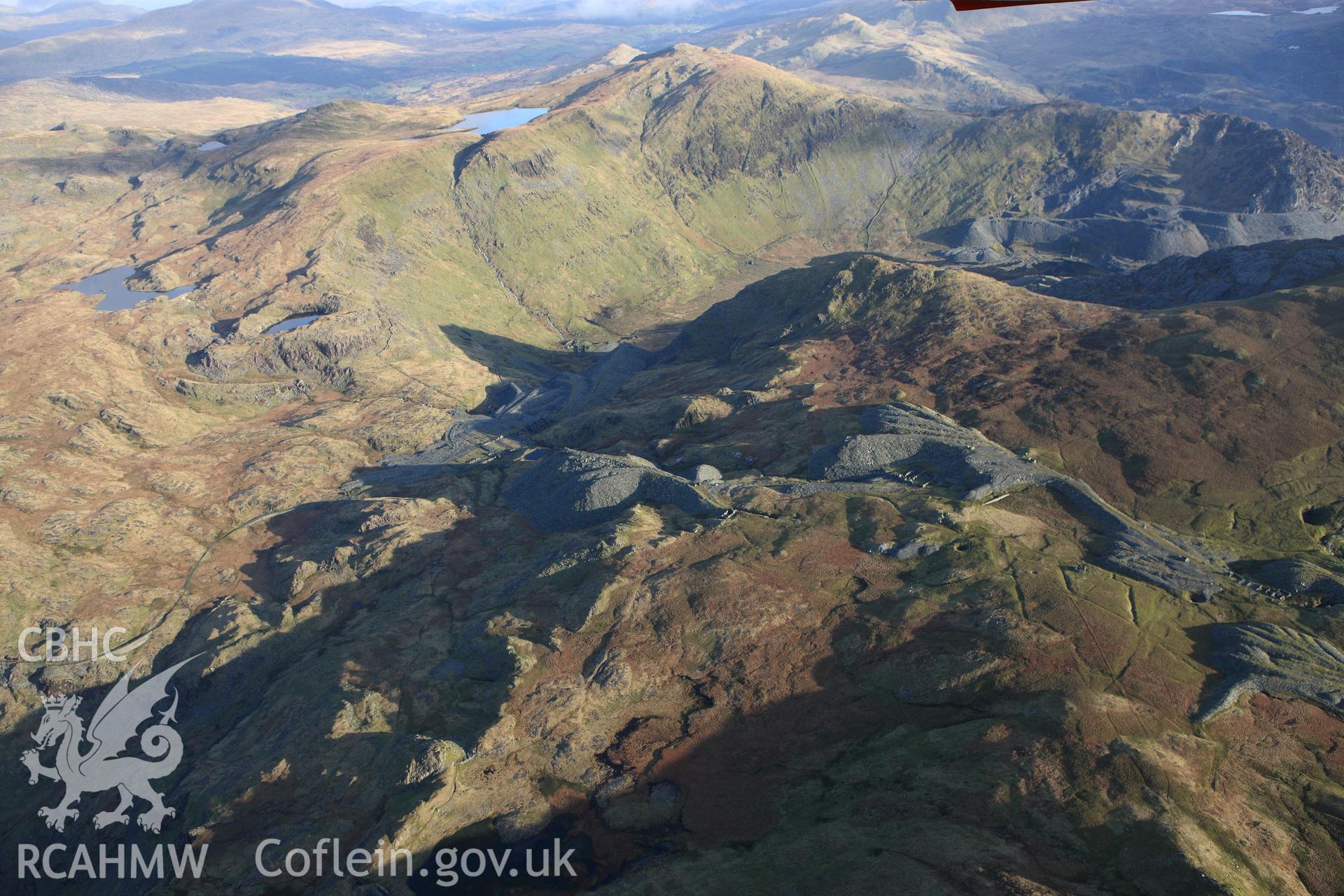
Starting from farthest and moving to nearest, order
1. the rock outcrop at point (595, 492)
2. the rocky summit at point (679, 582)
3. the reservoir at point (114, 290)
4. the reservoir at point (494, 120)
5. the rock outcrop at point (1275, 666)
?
the reservoir at point (494, 120)
the reservoir at point (114, 290)
the rock outcrop at point (595, 492)
the rock outcrop at point (1275, 666)
the rocky summit at point (679, 582)

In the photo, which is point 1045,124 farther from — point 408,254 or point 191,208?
point 191,208

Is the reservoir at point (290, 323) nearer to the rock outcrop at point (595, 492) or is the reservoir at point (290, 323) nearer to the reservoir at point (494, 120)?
the rock outcrop at point (595, 492)

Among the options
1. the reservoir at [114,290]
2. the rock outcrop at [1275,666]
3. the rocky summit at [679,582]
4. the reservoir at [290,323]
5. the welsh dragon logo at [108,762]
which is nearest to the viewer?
the rocky summit at [679,582]

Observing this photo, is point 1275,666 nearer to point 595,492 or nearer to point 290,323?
point 595,492

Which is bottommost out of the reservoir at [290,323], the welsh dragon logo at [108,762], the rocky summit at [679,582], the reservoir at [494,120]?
the welsh dragon logo at [108,762]

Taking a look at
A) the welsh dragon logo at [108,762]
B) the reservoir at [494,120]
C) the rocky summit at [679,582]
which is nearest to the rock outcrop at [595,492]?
the rocky summit at [679,582]

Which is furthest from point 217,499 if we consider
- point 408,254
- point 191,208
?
point 191,208

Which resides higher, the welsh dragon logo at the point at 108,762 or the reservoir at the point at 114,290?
the reservoir at the point at 114,290

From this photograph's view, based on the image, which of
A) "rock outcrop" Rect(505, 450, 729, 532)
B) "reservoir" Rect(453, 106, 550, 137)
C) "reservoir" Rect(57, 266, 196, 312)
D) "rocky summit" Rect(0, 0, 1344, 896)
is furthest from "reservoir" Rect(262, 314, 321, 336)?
"reservoir" Rect(453, 106, 550, 137)

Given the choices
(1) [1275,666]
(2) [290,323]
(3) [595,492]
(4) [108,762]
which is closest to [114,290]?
(2) [290,323]
